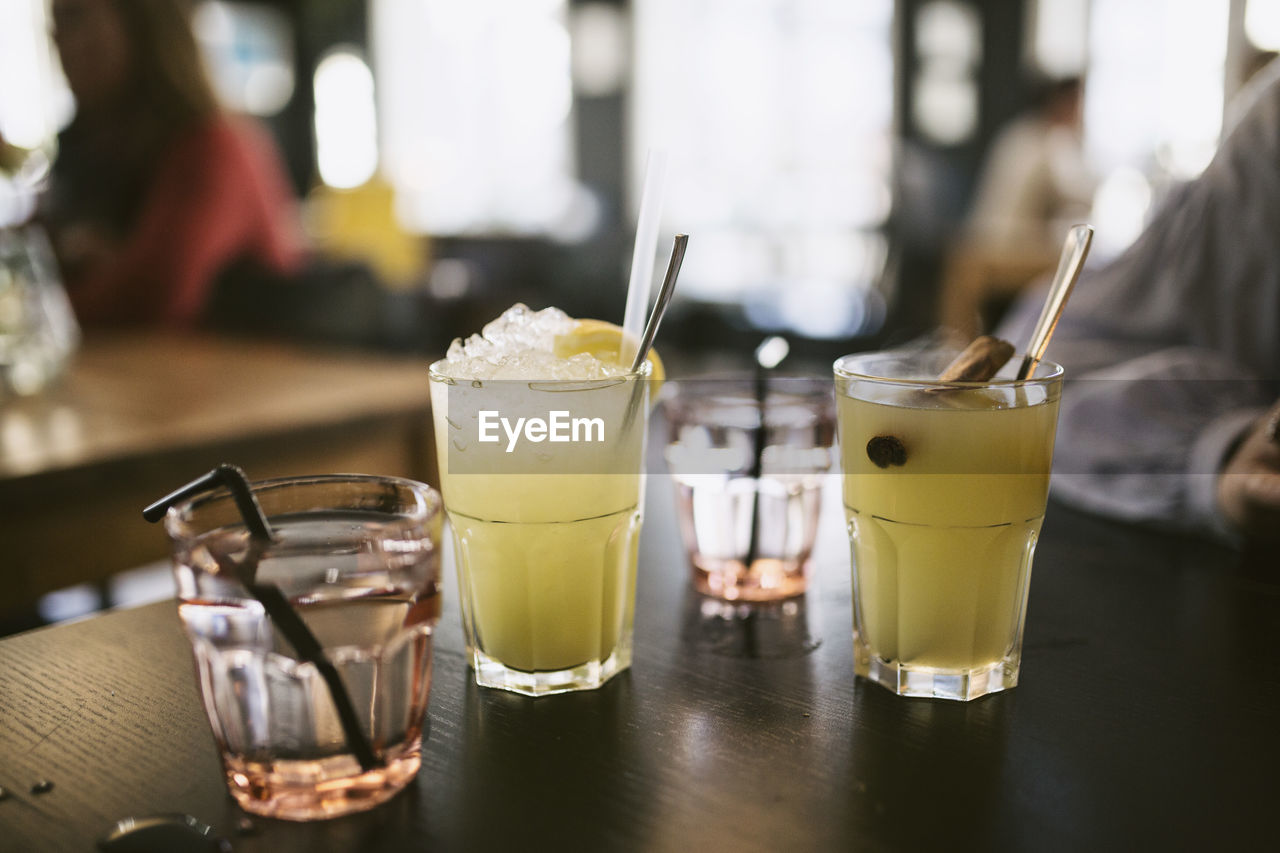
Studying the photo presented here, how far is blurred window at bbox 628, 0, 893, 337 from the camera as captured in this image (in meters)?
7.49

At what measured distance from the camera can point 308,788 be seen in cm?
55

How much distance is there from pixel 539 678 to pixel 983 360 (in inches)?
14.1

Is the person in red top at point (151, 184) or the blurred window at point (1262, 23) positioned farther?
the blurred window at point (1262, 23)

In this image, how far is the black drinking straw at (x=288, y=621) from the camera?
0.53 meters

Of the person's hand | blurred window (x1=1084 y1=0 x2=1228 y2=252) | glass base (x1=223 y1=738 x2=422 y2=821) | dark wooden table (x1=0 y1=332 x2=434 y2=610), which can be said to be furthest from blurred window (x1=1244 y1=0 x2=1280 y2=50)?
glass base (x1=223 y1=738 x2=422 y2=821)

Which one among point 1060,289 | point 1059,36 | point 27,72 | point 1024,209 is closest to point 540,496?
point 1060,289

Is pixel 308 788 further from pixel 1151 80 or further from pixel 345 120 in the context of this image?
pixel 345 120

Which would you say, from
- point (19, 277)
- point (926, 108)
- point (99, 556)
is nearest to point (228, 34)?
point (926, 108)

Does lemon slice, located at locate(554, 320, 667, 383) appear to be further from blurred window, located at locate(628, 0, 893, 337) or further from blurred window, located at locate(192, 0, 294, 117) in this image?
blurred window, located at locate(192, 0, 294, 117)

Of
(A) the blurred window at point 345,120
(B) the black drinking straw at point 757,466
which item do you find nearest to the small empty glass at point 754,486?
(B) the black drinking straw at point 757,466

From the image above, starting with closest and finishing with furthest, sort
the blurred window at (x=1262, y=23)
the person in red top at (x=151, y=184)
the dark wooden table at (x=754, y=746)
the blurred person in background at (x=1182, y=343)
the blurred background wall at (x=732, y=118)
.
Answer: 1. the dark wooden table at (x=754, y=746)
2. the blurred person in background at (x=1182, y=343)
3. the person in red top at (x=151, y=184)
4. the blurred window at (x=1262, y=23)
5. the blurred background wall at (x=732, y=118)

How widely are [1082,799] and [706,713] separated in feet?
0.72

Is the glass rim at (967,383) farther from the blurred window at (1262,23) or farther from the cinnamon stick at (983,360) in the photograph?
the blurred window at (1262,23)

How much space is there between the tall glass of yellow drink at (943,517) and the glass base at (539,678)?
18cm
